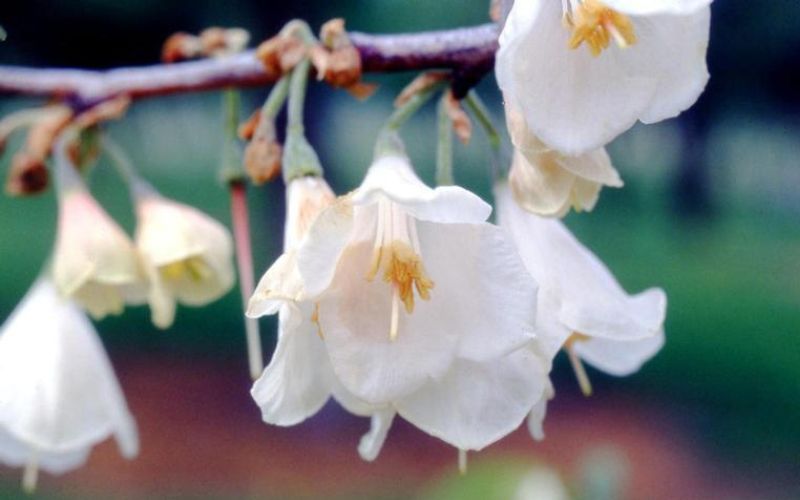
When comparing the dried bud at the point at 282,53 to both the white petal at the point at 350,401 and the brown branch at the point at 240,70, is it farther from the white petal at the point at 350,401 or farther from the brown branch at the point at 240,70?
the white petal at the point at 350,401

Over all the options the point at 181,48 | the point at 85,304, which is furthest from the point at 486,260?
the point at 181,48

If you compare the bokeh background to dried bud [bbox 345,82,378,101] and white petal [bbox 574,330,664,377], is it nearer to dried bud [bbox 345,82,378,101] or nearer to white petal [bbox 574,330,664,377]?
white petal [bbox 574,330,664,377]

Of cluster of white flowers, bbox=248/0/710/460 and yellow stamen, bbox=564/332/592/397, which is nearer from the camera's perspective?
cluster of white flowers, bbox=248/0/710/460

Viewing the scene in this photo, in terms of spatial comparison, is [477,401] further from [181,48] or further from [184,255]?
[181,48]

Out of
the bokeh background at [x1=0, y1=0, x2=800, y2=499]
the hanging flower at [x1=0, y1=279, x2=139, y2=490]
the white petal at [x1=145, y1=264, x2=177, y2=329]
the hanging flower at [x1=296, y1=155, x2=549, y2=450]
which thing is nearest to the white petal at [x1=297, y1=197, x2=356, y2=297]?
the hanging flower at [x1=296, y1=155, x2=549, y2=450]

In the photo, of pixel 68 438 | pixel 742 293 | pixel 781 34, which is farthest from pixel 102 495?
pixel 781 34

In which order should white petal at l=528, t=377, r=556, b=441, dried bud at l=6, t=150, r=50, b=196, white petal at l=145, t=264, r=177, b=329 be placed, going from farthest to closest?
dried bud at l=6, t=150, r=50, b=196 → white petal at l=145, t=264, r=177, b=329 → white petal at l=528, t=377, r=556, b=441
